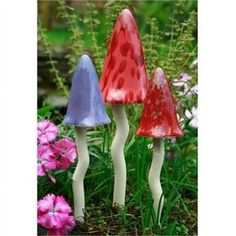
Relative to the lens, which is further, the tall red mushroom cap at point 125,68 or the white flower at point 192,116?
the white flower at point 192,116

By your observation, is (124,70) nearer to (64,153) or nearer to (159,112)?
(159,112)

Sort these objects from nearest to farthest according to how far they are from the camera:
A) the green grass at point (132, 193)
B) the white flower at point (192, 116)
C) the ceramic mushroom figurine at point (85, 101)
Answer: the ceramic mushroom figurine at point (85, 101)
the green grass at point (132, 193)
the white flower at point (192, 116)

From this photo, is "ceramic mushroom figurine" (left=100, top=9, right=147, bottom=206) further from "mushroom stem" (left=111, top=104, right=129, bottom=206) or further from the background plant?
the background plant

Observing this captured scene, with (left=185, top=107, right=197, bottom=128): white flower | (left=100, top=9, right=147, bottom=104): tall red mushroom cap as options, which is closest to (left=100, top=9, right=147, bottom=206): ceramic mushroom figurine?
(left=100, top=9, right=147, bottom=104): tall red mushroom cap

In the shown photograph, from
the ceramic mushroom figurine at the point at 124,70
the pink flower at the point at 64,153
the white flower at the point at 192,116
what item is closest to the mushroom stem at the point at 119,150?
the ceramic mushroom figurine at the point at 124,70

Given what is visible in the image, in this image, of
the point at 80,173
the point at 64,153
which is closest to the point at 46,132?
the point at 64,153

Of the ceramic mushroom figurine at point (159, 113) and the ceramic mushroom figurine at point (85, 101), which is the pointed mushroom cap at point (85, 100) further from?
the ceramic mushroom figurine at point (159, 113)
